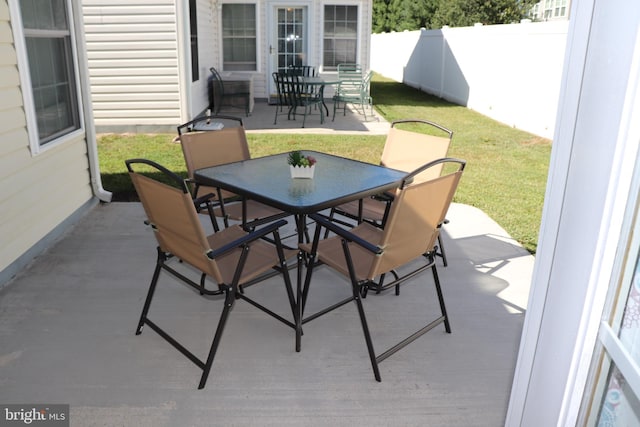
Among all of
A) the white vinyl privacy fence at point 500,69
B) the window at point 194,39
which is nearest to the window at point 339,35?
the white vinyl privacy fence at point 500,69

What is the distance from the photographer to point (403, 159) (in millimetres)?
3676

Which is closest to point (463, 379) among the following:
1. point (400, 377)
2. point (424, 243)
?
point (400, 377)

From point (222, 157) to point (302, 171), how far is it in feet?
3.21

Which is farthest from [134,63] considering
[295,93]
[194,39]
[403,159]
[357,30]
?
[403,159]

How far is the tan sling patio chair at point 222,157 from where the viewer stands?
339 cm

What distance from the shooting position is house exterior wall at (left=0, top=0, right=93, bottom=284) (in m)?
3.28

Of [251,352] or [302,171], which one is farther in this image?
[302,171]

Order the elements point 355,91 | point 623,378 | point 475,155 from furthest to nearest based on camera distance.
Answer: point 355,91
point 475,155
point 623,378

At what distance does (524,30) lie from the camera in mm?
9094

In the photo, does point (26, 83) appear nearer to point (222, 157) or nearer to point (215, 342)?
point (222, 157)

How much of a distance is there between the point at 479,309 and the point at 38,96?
3.31m

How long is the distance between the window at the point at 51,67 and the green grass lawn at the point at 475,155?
3.36 ft

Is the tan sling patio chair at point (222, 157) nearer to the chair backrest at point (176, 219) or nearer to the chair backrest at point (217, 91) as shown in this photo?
the chair backrest at point (176, 219)

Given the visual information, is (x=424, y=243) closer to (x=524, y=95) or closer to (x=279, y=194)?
(x=279, y=194)
